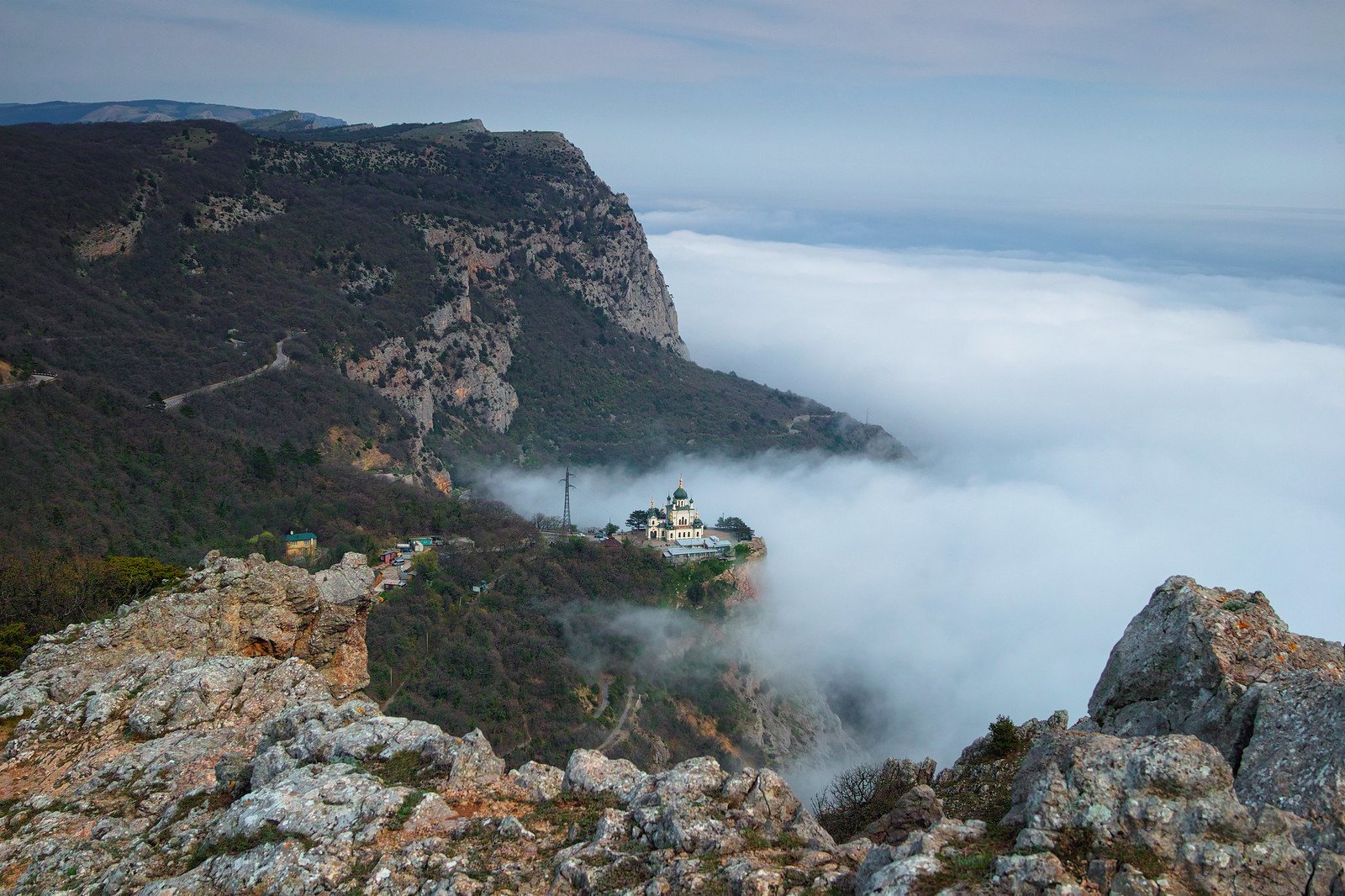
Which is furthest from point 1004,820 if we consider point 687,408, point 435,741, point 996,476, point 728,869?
point 996,476

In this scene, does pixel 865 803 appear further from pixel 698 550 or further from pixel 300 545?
pixel 698 550

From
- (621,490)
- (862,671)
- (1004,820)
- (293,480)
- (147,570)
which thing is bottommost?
(862,671)

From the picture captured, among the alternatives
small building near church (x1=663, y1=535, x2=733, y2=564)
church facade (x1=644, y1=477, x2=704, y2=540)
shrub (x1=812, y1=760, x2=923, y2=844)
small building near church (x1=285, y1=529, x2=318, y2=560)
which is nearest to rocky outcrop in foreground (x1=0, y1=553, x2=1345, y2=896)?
shrub (x1=812, y1=760, x2=923, y2=844)

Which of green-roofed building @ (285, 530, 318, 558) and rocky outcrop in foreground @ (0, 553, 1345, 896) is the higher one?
rocky outcrop in foreground @ (0, 553, 1345, 896)

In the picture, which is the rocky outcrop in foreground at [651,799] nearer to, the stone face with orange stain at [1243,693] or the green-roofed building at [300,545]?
A: the stone face with orange stain at [1243,693]

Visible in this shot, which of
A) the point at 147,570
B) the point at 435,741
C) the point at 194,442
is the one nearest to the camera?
the point at 435,741

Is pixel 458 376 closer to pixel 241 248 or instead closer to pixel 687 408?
pixel 241 248

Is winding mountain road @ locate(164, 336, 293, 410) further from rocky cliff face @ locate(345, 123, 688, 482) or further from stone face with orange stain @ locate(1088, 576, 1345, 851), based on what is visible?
stone face with orange stain @ locate(1088, 576, 1345, 851)
